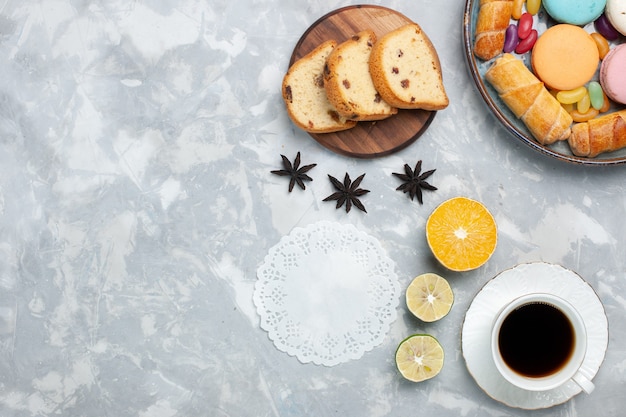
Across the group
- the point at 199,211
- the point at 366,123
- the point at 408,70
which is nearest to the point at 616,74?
the point at 408,70

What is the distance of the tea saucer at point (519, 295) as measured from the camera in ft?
5.97

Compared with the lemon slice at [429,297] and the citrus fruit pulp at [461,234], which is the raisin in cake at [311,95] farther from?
the lemon slice at [429,297]

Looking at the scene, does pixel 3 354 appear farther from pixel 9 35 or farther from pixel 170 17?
pixel 170 17

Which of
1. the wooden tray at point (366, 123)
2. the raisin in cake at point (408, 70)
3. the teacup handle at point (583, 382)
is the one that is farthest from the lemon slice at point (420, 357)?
the raisin in cake at point (408, 70)

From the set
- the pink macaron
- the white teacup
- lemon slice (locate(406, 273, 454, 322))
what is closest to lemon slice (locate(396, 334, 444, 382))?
lemon slice (locate(406, 273, 454, 322))

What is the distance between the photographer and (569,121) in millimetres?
1854

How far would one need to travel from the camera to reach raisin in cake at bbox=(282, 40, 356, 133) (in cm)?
183

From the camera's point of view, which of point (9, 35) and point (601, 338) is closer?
point (601, 338)

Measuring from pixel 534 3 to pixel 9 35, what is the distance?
1.51 meters

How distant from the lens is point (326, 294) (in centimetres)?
190

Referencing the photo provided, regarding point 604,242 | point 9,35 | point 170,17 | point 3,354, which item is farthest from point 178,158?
point 604,242

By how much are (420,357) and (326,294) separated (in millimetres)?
311

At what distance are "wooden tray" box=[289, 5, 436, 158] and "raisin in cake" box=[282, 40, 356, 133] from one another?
46 millimetres

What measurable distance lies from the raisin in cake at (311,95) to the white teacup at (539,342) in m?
0.68
